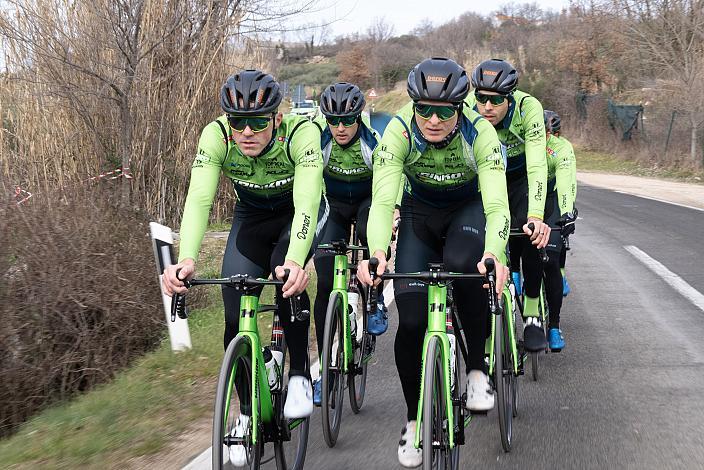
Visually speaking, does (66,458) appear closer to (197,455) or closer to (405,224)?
(197,455)

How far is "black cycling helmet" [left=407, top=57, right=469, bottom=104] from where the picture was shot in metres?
3.97

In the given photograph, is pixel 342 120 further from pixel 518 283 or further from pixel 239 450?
pixel 239 450

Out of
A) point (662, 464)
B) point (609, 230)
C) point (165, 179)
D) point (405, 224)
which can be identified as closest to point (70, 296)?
Result: point (405, 224)

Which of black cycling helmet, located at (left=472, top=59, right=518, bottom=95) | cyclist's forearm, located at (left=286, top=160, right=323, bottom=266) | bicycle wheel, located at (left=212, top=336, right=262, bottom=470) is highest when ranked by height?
black cycling helmet, located at (left=472, top=59, right=518, bottom=95)

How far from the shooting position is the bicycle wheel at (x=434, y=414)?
345 cm

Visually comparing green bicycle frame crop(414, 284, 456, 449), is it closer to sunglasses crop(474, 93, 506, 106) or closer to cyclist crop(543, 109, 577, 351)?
sunglasses crop(474, 93, 506, 106)

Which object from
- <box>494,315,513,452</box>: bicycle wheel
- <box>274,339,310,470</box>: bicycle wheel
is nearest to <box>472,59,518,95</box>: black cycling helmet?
<box>494,315,513,452</box>: bicycle wheel

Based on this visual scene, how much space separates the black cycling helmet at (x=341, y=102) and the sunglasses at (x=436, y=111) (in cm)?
190

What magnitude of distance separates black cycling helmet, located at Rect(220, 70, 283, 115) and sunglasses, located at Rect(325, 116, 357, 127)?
1.96 meters

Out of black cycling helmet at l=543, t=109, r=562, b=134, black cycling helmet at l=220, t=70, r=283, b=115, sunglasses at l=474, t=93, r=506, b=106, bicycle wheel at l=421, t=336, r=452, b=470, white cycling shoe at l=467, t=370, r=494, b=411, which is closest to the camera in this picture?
bicycle wheel at l=421, t=336, r=452, b=470

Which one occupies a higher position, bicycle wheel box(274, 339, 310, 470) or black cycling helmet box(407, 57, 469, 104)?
black cycling helmet box(407, 57, 469, 104)

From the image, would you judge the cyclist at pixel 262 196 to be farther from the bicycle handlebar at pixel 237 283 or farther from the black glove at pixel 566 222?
the black glove at pixel 566 222

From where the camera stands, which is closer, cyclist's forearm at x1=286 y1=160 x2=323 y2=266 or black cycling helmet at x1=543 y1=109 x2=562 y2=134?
cyclist's forearm at x1=286 y1=160 x2=323 y2=266

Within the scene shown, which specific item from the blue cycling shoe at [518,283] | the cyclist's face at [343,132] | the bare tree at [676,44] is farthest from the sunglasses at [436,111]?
the bare tree at [676,44]
